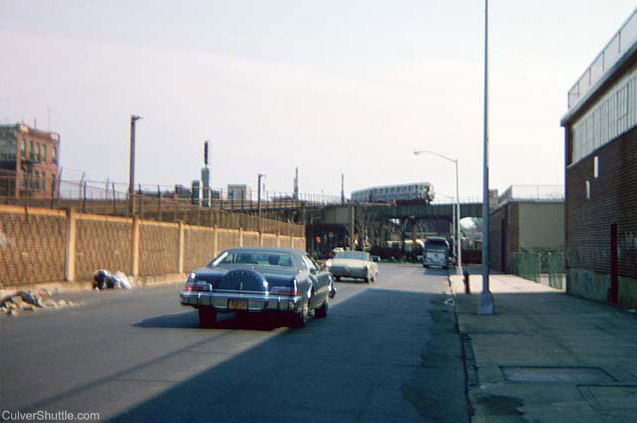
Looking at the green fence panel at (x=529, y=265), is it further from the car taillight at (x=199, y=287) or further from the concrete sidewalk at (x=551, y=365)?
the car taillight at (x=199, y=287)

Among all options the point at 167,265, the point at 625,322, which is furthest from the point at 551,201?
the point at 625,322

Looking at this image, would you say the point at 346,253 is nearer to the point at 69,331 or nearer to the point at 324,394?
the point at 69,331

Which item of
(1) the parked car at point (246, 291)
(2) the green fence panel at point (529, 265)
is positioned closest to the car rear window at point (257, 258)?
(1) the parked car at point (246, 291)

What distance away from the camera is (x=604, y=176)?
2280cm

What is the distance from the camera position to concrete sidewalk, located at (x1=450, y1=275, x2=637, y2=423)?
24.1 feet

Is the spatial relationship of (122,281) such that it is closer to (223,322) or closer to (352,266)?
(223,322)

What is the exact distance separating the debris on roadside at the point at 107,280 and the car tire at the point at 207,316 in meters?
12.1

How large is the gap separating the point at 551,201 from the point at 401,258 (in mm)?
38146

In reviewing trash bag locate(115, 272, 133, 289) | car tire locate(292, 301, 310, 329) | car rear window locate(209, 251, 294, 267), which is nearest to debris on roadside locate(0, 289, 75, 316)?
car rear window locate(209, 251, 294, 267)

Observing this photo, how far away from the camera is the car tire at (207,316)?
12758mm

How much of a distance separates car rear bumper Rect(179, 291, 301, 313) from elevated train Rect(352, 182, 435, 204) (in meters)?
75.0

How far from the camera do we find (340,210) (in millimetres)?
90750

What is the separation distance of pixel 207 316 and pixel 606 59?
16.7 m

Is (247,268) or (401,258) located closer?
(247,268)
